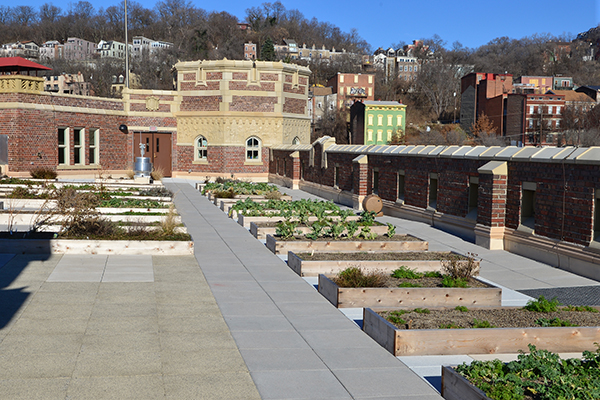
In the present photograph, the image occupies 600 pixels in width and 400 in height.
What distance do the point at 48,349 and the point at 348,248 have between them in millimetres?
7273

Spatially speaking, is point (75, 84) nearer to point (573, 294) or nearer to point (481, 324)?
point (573, 294)

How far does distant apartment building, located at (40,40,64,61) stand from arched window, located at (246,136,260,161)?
115m

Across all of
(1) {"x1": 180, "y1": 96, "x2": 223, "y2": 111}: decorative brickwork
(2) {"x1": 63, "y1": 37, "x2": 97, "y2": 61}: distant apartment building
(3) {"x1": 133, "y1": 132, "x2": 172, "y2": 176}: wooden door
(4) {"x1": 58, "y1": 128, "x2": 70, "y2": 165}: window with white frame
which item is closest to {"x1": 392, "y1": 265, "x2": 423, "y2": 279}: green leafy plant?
(4) {"x1": 58, "y1": 128, "x2": 70, "y2": 165}: window with white frame

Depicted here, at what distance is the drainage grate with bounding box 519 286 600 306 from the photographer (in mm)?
9390

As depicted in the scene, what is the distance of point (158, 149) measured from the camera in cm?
3888

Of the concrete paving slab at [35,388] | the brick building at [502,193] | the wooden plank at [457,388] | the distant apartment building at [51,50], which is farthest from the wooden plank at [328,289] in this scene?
the distant apartment building at [51,50]

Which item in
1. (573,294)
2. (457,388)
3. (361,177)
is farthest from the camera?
(361,177)

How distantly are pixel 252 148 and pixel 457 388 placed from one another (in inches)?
1322

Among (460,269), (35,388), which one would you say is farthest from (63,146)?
(35,388)

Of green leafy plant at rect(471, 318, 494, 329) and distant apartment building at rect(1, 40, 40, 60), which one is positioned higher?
distant apartment building at rect(1, 40, 40, 60)

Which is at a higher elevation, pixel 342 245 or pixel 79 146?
pixel 79 146

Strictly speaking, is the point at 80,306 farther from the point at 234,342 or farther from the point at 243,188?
the point at 243,188

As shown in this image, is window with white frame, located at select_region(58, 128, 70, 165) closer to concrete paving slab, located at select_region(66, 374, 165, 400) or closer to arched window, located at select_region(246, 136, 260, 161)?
arched window, located at select_region(246, 136, 260, 161)

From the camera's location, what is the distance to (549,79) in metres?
123
